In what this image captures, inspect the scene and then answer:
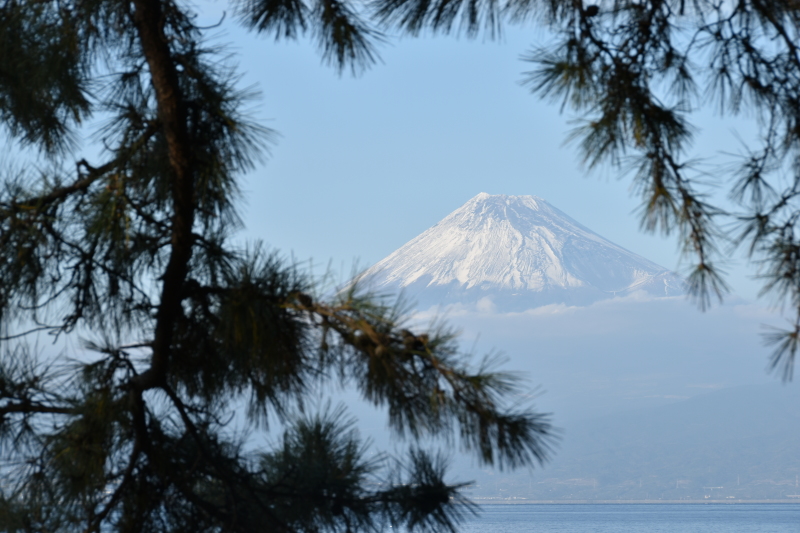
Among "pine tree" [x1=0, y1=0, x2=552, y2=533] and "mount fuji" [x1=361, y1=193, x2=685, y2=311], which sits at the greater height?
"mount fuji" [x1=361, y1=193, x2=685, y2=311]

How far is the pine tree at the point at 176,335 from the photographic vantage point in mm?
1639

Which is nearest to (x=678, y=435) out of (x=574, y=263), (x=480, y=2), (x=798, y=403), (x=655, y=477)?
(x=655, y=477)

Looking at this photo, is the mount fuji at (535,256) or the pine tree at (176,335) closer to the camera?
the pine tree at (176,335)

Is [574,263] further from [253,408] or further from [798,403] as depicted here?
[253,408]

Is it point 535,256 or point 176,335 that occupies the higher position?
point 535,256

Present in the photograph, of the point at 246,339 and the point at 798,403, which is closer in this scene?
the point at 246,339

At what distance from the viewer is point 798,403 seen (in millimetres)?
130750

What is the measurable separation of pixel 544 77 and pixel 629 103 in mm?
203

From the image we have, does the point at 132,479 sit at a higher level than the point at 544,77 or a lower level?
lower

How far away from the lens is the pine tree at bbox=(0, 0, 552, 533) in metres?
1.64

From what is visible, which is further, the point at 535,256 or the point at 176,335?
the point at 535,256

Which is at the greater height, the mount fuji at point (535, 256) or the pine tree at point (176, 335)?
the mount fuji at point (535, 256)

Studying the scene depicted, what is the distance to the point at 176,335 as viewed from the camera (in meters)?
2.04

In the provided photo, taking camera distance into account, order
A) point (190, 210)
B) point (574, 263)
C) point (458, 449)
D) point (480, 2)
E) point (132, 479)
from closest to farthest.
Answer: point (458, 449) → point (190, 210) → point (132, 479) → point (480, 2) → point (574, 263)
